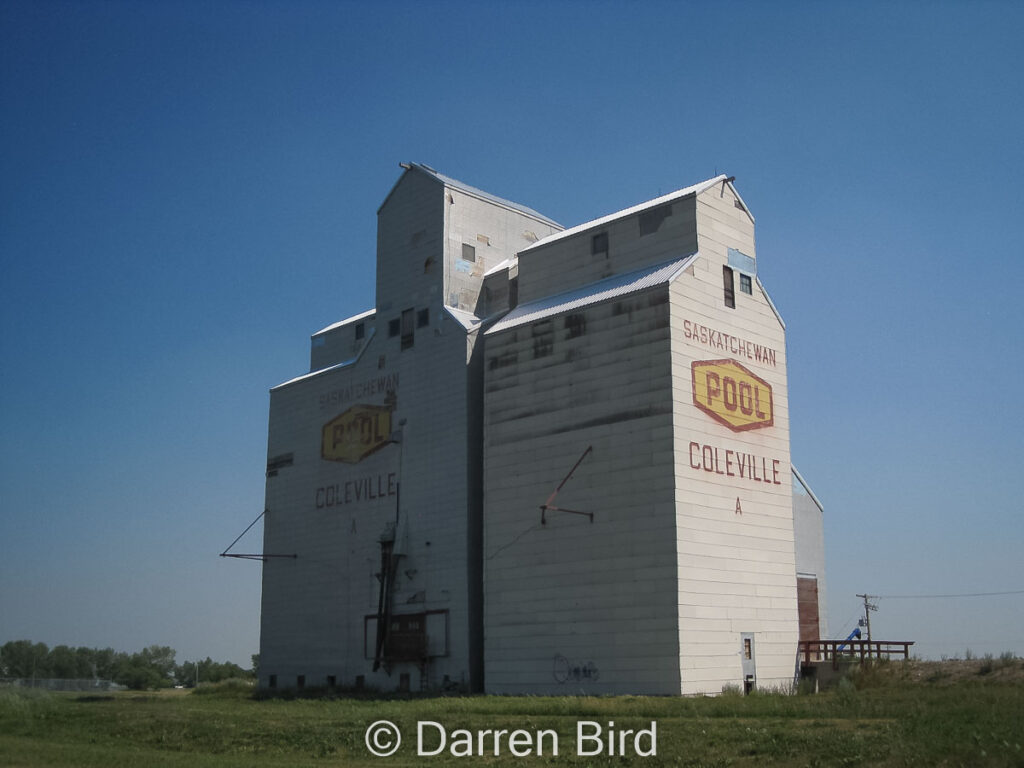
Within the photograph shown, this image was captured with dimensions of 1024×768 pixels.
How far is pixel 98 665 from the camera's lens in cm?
13525

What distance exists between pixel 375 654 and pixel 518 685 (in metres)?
9.37

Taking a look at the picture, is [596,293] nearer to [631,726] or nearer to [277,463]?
[631,726]

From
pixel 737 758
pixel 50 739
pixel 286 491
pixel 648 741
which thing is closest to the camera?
pixel 737 758

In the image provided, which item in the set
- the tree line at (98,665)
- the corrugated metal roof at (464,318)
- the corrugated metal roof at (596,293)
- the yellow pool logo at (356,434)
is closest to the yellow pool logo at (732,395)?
the corrugated metal roof at (596,293)

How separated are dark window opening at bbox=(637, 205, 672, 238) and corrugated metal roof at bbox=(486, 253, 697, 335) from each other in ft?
5.35

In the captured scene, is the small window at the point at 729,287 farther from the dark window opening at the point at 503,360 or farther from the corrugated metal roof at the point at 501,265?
the corrugated metal roof at the point at 501,265

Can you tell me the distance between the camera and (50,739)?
29.5 metres

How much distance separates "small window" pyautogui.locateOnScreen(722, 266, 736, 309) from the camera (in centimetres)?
4019

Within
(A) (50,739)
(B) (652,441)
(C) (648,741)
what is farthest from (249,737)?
(B) (652,441)

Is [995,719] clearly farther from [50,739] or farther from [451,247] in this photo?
[451,247]

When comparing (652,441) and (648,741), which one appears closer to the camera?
(648,741)

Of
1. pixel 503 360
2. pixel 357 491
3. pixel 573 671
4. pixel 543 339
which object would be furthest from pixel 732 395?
pixel 357 491

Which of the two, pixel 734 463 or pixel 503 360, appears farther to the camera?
pixel 503 360

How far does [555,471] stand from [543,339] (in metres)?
5.25
